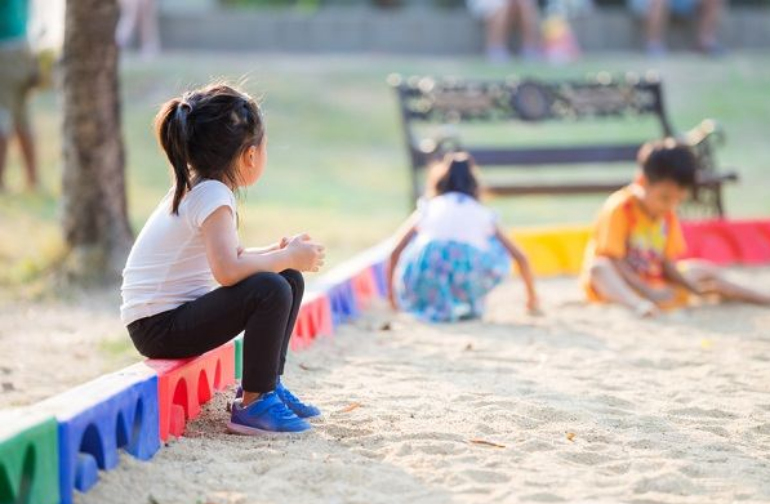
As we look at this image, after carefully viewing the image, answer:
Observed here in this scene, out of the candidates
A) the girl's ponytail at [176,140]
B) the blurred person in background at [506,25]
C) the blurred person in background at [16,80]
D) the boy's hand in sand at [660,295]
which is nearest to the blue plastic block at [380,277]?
the boy's hand in sand at [660,295]

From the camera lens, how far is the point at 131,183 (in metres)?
12.6

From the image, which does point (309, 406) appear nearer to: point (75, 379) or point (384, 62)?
point (75, 379)

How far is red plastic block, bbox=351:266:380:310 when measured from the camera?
6641 mm

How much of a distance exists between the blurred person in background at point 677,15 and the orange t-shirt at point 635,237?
12.2 m

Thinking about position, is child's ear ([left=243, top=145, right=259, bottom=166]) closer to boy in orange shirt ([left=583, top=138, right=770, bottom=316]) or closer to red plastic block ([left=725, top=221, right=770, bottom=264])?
boy in orange shirt ([left=583, top=138, right=770, bottom=316])

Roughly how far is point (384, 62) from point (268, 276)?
14.7 metres

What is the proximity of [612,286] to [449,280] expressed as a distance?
0.91m

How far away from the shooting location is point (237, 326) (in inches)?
153

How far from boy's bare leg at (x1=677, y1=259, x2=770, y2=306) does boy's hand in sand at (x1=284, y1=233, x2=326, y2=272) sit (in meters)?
3.47

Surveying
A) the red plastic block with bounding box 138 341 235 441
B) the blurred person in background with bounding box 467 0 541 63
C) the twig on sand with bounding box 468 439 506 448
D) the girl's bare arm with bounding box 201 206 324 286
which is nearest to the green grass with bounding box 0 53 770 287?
the blurred person in background with bounding box 467 0 541 63

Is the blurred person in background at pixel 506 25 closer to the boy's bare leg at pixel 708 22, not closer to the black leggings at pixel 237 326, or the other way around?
the boy's bare leg at pixel 708 22

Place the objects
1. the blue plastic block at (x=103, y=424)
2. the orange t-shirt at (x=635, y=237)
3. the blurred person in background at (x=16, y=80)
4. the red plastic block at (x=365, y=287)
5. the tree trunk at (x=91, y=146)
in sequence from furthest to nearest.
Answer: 1. the blurred person in background at (x=16, y=80)
2. the tree trunk at (x=91, y=146)
3. the orange t-shirt at (x=635, y=237)
4. the red plastic block at (x=365, y=287)
5. the blue plastic block at (x=103, y=424)

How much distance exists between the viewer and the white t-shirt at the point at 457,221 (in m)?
6.45

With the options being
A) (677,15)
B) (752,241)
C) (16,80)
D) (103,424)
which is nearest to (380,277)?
(752,241)
